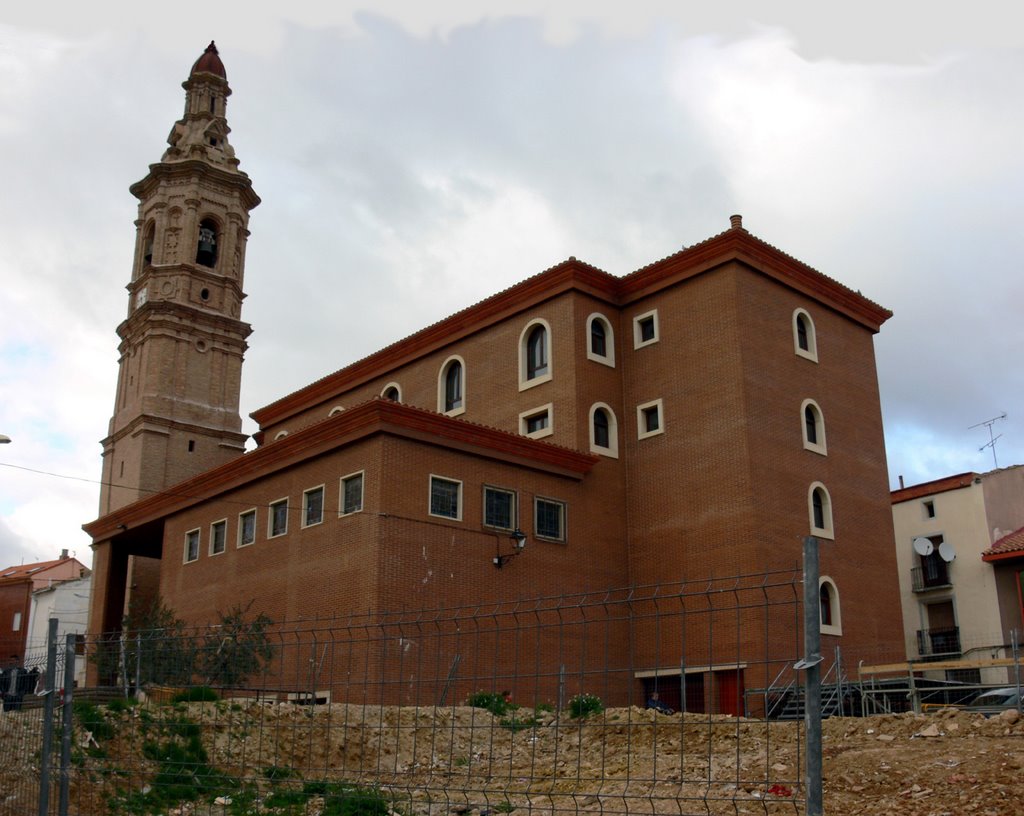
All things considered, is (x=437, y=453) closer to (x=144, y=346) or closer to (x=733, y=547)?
(x=733, y=547)

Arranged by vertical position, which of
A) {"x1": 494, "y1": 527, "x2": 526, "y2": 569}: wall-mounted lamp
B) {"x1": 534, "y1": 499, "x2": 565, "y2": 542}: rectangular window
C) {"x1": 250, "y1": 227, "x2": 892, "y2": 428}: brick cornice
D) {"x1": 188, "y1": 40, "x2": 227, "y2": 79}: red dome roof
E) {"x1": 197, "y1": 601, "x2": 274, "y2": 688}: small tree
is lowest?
{"x1": 197, "y1": 601, "x2": 274, "y2": 688}: small tree

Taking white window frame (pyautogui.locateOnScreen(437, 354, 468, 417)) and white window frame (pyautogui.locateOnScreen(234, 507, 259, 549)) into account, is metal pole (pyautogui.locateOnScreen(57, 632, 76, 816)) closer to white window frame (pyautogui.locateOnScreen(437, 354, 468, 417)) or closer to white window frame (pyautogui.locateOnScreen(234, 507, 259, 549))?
white window frame (pyautogui.locateOnScreen(234, 507, 259, 549))

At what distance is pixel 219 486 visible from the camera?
3097cm

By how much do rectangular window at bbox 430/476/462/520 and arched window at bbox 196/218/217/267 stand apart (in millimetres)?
24385

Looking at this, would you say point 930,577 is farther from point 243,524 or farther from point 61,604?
point 61,604

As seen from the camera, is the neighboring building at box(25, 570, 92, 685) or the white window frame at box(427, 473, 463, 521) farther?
the neighboring building at box(25, 570, 92, 685)

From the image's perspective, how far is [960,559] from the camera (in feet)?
130

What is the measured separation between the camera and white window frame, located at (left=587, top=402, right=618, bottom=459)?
1175 inches

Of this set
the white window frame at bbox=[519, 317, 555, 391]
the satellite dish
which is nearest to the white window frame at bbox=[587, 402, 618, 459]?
the white window frame at bbox=[519, 317, 555, 391]

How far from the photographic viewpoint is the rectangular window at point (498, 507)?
88.5ft

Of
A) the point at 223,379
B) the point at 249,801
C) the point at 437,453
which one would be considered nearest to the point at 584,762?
the point at 249,801

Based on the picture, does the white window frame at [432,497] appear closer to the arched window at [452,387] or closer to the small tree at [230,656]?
the arched window at [452,387]

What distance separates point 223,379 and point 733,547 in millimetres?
25542

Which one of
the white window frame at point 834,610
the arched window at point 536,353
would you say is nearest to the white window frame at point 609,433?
the arched window at point 536,353
